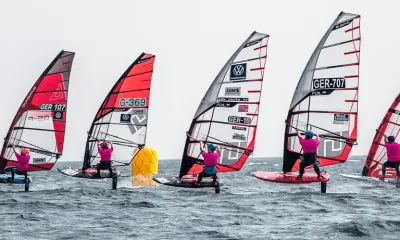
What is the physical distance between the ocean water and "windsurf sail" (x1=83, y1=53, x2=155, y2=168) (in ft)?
8.19

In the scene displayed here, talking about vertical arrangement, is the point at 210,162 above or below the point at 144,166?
above

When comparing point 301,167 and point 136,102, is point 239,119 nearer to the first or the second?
point 301,167

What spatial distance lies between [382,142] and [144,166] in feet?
25.6

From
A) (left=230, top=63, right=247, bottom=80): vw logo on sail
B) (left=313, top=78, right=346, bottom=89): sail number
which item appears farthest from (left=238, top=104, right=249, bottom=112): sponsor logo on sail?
(left=313, top=78, right=346, bottom=89): sail number

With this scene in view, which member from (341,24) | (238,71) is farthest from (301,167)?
(341,24)


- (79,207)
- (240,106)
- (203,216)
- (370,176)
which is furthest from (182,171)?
(370,176)

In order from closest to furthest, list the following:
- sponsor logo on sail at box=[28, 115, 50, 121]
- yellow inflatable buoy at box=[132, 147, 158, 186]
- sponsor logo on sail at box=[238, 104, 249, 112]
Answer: sponsor logo on sail at box=[238, 104, 249, 112], yellow inflatable buoy at box=[132, 147, 158, 186], sponsor logo on sail at box=[28, 115, 50, 121]

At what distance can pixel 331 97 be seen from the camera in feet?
61.6

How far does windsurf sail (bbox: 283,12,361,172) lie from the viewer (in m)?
18.6

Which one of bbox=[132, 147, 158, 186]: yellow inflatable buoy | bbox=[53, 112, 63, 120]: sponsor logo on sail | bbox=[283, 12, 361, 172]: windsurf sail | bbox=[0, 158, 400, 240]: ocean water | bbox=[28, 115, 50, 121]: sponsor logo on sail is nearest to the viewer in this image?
bbox=[0, 158, 400, 240]: ocean water

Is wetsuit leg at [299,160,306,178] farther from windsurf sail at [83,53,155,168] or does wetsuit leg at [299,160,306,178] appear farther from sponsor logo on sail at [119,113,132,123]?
sponsor logo on sail at [119,113,132,123]

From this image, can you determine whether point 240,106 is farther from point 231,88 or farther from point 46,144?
point 46,144

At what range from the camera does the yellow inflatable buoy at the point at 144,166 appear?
22531 millimetres

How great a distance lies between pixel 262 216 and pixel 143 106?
934 centimetres
